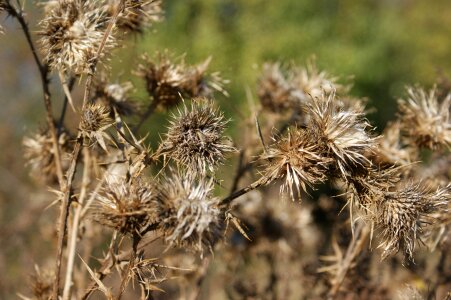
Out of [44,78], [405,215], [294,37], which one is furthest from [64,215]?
[294,37]

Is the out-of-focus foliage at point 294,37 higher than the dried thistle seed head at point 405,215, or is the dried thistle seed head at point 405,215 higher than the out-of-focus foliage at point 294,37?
the dried thistle seed head at point 405,215

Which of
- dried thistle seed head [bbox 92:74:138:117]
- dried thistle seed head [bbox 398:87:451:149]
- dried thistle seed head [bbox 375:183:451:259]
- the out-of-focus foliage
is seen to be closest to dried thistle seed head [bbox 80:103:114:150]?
dried thistle seed head [bbox 92:74:138:117]

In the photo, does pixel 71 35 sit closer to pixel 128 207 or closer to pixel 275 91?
pixel 128 207

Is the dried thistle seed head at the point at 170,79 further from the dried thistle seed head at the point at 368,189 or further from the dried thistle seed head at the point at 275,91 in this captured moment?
the dried thistle seed head at the point at 368,189

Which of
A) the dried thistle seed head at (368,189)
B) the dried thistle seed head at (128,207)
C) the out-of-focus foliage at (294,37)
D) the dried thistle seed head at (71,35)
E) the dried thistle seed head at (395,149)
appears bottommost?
the out-of-focus foliage at (294,37)

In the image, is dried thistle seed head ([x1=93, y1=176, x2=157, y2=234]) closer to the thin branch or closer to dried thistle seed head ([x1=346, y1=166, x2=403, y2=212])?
the thin branch

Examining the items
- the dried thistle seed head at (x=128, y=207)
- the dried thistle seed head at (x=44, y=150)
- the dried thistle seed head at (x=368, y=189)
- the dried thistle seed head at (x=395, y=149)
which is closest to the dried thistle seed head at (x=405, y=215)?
the dried thistle seed head at (x=368, y=189)

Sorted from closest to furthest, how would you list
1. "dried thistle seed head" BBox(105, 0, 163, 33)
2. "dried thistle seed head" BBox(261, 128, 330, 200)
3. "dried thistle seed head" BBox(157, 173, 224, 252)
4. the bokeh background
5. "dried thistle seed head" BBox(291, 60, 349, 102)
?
"dried thistle seed head" BBox(157, 173, 224, 252), "dried thistle seed head" BBox(261, 128, 330, 200), "dried thistle seed head" BBox(105, 0, 163, 33), "dried thistle seed head" BBox(291, 60, 349, 102), the bokeh background

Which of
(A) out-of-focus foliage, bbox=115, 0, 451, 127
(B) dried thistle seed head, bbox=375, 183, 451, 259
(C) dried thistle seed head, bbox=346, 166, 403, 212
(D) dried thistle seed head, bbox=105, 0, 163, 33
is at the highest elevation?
(D) dried thistle seed head, bbox=105, 0, 163, 33
